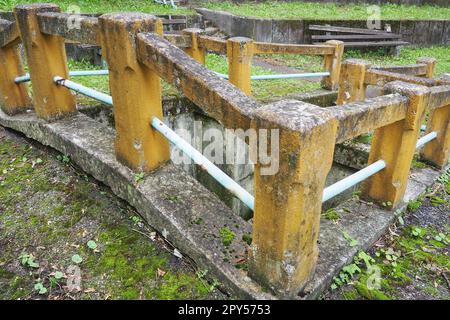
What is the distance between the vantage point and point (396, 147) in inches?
103

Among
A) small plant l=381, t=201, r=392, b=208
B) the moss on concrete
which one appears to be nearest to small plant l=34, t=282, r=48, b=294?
the moss on concrete

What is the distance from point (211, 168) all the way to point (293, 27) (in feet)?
34.7

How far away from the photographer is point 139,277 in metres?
2.26

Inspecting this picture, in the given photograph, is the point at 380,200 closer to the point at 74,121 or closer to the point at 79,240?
the point at 79,240

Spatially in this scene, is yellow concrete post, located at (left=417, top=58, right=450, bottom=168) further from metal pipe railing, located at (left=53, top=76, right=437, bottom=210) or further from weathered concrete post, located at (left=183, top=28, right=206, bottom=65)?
weathered concrete post, located at (left=183, top=28, right=206, bottom=65)

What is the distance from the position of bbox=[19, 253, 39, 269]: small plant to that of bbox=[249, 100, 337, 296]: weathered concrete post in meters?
1.42

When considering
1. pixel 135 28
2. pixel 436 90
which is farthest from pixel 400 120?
pixel 135 28

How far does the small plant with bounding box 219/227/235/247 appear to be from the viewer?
7.45 ft

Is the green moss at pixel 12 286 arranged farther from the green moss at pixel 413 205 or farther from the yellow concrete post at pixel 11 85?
the green moss at pixel 413 205

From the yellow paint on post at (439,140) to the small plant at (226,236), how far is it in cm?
233

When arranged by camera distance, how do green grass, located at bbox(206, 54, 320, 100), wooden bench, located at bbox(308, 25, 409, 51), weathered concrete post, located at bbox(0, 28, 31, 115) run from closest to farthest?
weathered concrete post, located at bbox(0, 28, 31, 115) → green grass, located at bbox(206, 54, 320, 100) → wooden bench, located at bbox(308, 25, 409, 51)

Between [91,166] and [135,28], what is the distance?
1.22m

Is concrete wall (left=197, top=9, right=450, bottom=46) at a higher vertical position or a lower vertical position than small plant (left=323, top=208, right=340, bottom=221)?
higher

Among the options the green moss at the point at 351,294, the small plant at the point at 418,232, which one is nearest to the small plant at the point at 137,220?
the green moss at the point at 351,294
